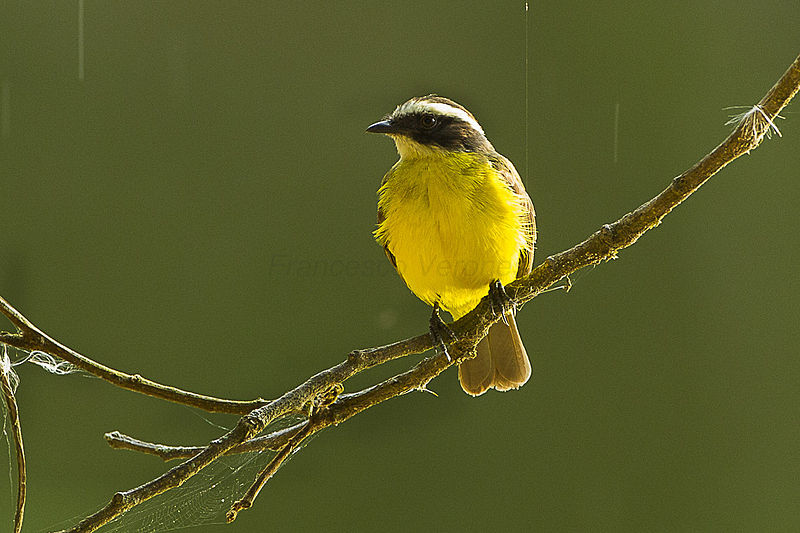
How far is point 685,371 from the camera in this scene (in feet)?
6.85

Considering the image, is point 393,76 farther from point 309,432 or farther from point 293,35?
point 309,432

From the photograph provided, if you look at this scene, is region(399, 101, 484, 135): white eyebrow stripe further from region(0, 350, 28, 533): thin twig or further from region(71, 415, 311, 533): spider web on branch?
region(0, 350, 28, 533): thin twig

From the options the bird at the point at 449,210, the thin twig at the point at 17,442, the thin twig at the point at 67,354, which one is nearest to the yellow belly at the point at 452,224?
the bird at the point at 449,210

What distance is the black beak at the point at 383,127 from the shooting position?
3.84 ft

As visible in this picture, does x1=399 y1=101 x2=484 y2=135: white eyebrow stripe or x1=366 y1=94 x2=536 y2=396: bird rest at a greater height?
x1=399 y1=101 x2=484 y2=135: white eyebrow stripe

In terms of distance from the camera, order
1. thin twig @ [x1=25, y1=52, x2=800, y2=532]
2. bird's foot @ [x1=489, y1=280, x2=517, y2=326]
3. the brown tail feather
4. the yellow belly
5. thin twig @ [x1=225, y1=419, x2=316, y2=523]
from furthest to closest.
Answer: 1. the brown tail feather
2. the yellow belly
3. bird's foot @ [x1=489, y1=280, x2=517, y2=326]
4. thin twig @ [x1=225, y1=419, x2=316, y2=523]
5. thin twig @ [x1=25, y1=52, x2=800, y2=532]

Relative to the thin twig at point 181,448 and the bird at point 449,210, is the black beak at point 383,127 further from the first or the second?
the thin twig at point 181,448

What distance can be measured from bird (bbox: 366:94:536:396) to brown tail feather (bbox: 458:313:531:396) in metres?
0.10

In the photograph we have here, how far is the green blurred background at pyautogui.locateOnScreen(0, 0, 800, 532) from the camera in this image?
1.82 meters

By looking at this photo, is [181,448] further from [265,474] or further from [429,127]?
[429,127]

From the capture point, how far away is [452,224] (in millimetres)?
1153

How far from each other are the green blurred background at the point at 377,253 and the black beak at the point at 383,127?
0.51 meters

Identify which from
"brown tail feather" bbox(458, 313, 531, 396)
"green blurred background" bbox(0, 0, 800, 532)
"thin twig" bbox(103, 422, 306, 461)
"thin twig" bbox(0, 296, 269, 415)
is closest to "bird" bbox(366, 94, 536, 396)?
"brown tail feather" bbox(458, 313, 531, 396)

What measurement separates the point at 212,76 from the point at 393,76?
19.7 inches
